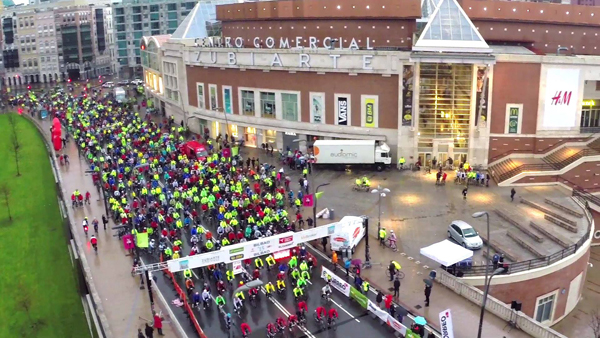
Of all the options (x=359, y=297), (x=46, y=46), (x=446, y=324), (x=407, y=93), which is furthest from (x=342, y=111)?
(x=46, y=46)

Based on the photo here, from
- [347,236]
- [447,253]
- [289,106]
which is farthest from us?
[289,106]

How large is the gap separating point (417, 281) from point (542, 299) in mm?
7637

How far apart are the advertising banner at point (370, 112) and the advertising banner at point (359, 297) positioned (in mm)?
27738

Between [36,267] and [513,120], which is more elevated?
[513,120]

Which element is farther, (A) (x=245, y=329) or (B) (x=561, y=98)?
(B) (x=561, y=98)

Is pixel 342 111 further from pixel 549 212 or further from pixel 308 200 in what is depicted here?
Result: pixel 549 212

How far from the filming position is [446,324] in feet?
82.3

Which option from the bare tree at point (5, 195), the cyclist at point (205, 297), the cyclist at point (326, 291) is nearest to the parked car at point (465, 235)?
the cyclist at point (326, 291)

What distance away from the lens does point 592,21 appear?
6038 cm

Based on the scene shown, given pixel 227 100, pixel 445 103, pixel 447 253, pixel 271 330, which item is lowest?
pixel 271 330

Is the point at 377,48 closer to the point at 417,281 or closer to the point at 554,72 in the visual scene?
the point at 554,72

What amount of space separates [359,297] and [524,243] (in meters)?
12.4

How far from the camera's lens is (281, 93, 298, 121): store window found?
200 feet

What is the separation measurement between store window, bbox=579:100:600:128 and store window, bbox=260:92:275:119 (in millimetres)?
30554
